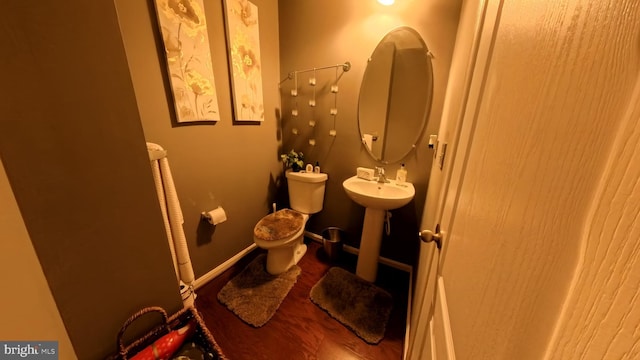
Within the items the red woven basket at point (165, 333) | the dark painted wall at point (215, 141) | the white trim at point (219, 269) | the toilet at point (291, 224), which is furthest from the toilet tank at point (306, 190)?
the red woven basket at point (165, 333)

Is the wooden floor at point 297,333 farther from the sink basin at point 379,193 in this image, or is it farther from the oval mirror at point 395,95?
the oval mirror at point 395,95

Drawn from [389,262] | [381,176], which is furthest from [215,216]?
[389,262]

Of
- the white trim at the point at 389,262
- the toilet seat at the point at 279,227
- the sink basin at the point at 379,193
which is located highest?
the sink basin at the point at 379,193

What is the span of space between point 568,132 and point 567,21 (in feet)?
0.37

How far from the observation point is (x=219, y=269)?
1767mm

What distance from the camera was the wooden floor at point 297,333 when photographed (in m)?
1.24

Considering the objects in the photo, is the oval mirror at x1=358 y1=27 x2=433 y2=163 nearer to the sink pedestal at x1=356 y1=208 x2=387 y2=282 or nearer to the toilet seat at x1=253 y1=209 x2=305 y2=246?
the sink pedestal at x1=356 y1=208 x2=387 y2=282

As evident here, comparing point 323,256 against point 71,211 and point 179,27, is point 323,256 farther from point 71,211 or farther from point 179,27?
point 179,27

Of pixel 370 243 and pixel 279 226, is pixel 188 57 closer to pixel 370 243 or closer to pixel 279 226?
pixel 279 226

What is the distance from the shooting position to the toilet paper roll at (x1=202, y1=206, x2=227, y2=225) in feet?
5.19

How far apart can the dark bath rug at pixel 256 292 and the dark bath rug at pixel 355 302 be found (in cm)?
24

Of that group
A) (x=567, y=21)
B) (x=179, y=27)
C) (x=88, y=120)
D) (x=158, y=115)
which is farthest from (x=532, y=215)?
(x=179, y=27)

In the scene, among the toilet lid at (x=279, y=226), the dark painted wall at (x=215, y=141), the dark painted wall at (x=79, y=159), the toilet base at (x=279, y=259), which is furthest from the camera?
the toilet base at (x=279, y=259)

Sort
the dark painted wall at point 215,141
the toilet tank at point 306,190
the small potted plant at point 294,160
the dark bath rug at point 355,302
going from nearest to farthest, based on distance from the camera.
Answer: the dark painted wall at point 215,141, the dark bath rug at point 355,302, the toilet tank at point 306,190, the small potted plant at point 294,160
